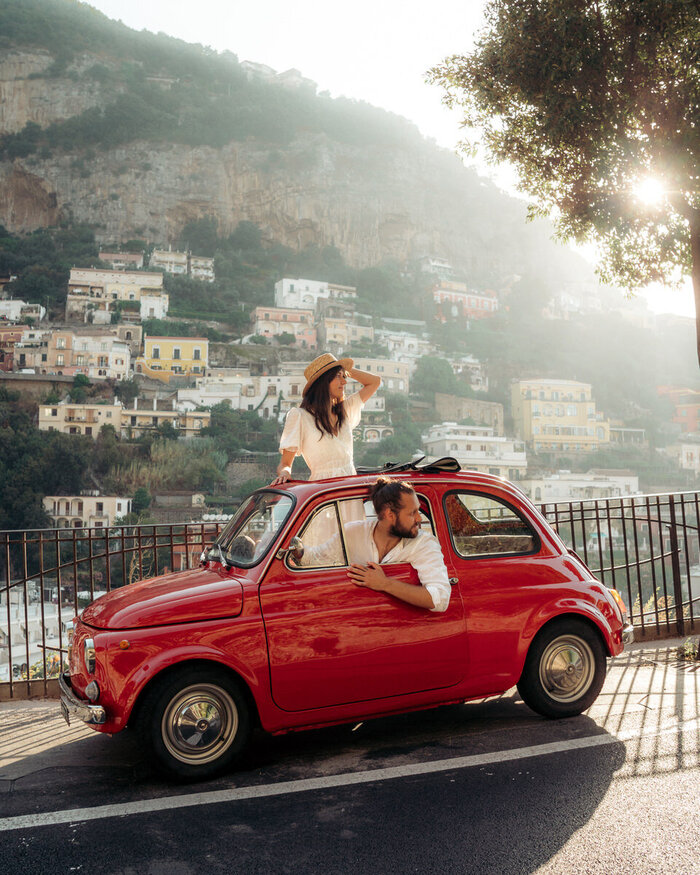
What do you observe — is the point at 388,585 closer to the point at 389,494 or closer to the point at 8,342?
the point at 389,494

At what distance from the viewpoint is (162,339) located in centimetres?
10694

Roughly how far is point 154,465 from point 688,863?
88552mm

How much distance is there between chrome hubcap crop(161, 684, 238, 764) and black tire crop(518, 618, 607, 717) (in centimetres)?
179

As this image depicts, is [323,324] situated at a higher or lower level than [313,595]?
higher

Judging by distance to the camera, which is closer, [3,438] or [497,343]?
[3,438]

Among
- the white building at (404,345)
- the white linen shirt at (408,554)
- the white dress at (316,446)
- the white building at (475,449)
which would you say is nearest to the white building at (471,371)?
the white building at (404,345)

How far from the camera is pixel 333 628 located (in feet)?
12.5

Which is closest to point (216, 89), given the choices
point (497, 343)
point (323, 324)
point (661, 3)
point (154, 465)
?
point (323, 324)

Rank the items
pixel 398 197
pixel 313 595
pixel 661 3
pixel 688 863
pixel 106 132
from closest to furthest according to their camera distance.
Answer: pixel 688 863 → pixel 313 595 → pixel 661 3 → pixel 106 132 → pixel 398 197

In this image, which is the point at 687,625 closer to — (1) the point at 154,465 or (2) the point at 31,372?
(1) the point at 154,465

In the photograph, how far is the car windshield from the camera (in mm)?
4008

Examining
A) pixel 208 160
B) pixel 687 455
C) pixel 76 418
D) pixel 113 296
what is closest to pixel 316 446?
pixel 76 418

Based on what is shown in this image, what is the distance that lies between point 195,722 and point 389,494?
1.54 metres

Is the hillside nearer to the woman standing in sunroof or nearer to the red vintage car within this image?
the woman standing in sunroof
